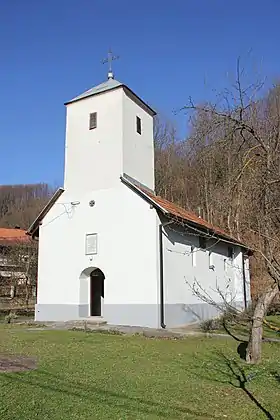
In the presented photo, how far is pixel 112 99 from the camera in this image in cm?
1939

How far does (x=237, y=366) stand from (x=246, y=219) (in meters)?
5.56

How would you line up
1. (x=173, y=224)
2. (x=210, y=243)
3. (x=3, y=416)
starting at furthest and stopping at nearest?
(x=210, y=243) → (x=173, y=224) → (x=3, y=416)

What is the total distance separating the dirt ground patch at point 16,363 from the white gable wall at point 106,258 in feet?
23.5

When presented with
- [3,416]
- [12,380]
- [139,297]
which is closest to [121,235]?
[139,297]

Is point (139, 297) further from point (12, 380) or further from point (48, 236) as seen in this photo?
point (12, 380)

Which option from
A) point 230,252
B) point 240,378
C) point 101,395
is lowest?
point 240,378

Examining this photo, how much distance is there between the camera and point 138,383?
7.53 m

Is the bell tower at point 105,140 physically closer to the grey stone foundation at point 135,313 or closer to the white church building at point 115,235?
the white church building at point 115,235

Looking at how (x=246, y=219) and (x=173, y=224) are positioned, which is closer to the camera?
(x=246, y=219)

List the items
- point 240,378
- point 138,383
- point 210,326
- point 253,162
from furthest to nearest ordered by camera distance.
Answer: point 210,326 < point 240,378 < point 138,383 < point 253,162

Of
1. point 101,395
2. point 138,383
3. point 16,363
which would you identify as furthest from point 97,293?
point 101,395

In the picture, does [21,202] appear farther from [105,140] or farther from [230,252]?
[105,140]

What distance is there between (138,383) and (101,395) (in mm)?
1069

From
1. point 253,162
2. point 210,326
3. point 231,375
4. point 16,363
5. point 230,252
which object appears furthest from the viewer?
point 230,252
